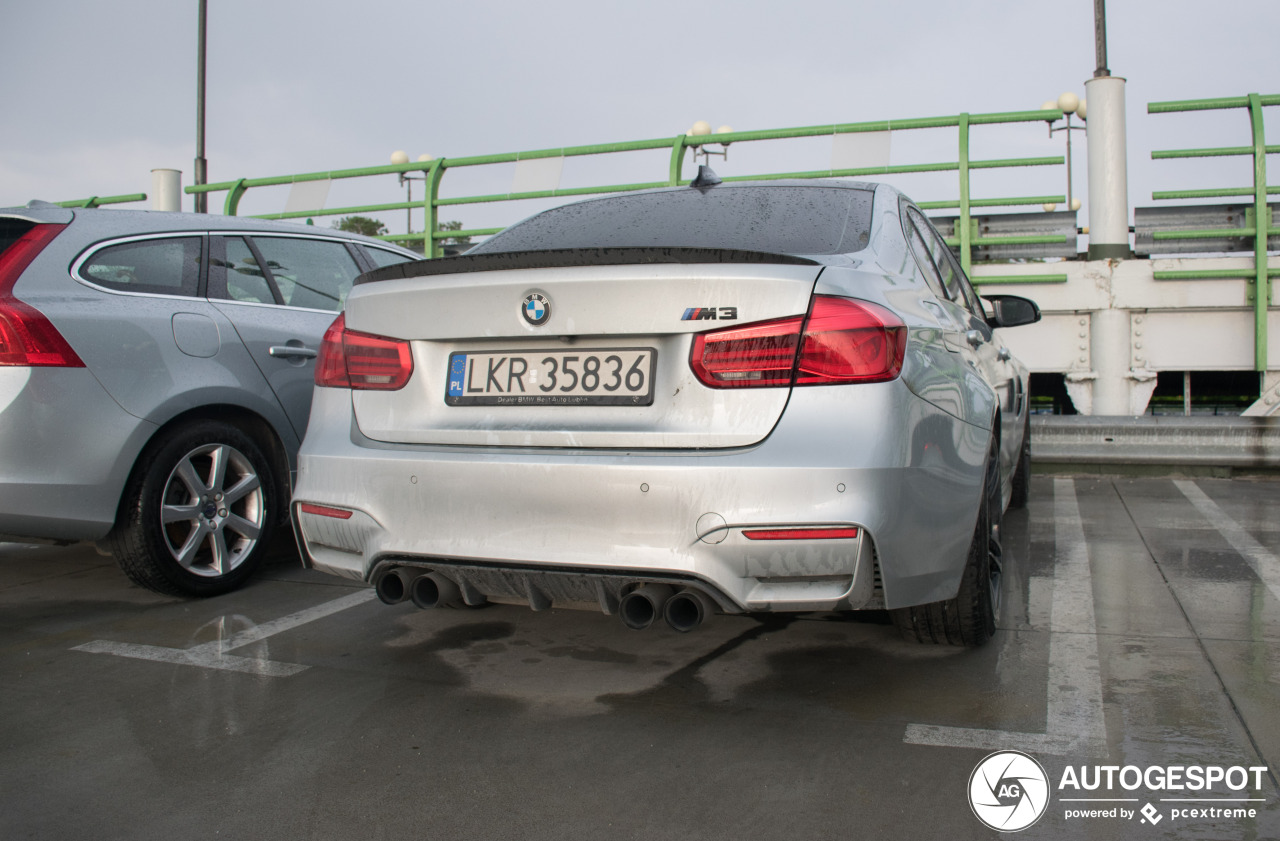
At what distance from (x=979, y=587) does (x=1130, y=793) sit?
0.97 metres

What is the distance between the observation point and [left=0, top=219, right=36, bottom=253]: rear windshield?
390cm

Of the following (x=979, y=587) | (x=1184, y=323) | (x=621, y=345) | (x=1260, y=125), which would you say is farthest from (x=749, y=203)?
(x=1260, y=125)

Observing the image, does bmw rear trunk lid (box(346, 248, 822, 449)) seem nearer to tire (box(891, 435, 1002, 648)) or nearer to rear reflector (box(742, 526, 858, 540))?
rear reflector (box(742, 526, 858, 540))

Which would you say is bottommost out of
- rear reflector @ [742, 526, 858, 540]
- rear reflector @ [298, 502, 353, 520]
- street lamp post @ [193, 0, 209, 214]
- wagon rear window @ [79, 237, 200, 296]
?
rear reflector @ [742, 526, 858, 540]

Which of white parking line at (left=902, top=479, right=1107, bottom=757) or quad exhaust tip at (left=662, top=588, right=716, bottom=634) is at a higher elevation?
quad exhaust tip at (left=662, top=588, right=716, bottom=634)

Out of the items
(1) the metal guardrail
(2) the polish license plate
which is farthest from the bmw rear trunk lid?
(1) the metal guardrail

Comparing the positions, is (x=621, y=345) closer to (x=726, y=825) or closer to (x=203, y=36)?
(x=726, y=825)

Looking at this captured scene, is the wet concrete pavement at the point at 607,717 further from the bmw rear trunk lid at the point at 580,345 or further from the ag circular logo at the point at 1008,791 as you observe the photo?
the bmw rear trunk lid at the point at 580,345

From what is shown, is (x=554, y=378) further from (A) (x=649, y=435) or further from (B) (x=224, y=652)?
(B) (x=224, y=652)

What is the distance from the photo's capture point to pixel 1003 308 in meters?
4.77

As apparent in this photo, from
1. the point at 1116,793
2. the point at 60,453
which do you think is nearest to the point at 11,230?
the point at 60,453

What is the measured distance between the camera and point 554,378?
271cm

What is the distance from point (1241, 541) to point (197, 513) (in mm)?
4799

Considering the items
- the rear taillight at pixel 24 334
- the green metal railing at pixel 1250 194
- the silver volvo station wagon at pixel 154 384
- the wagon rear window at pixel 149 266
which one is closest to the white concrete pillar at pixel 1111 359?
the green metal railing at pixel 1250 194
